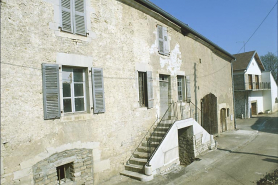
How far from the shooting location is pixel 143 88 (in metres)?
8.71

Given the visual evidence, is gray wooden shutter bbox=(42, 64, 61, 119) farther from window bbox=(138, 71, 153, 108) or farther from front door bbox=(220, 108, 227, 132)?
A: front door bbox=(220, 108, 227, 132)

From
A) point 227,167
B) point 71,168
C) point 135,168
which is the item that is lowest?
point 227,167

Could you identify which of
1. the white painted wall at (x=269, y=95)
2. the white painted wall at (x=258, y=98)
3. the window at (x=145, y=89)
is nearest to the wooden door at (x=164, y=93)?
the window at (x=145, y=89)

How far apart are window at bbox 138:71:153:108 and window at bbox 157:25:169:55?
165 centimetres

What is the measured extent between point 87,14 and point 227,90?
49.7ft

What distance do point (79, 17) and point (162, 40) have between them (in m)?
4.64

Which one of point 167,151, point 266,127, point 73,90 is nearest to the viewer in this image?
point 73,90

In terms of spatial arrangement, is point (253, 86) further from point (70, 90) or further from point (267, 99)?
point (70, 90)

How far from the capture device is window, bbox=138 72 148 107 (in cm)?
862

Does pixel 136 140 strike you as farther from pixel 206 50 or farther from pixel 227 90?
pixel 227 90

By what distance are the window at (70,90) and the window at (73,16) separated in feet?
3.86

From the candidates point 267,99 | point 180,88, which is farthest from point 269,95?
point 180,88

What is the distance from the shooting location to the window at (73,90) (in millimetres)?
6070

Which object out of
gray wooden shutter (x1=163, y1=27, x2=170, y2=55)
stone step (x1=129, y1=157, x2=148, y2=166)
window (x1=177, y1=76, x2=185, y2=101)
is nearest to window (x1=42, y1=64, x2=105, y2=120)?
stone step (x1=129, y1=157, x2=148, y2=166)
